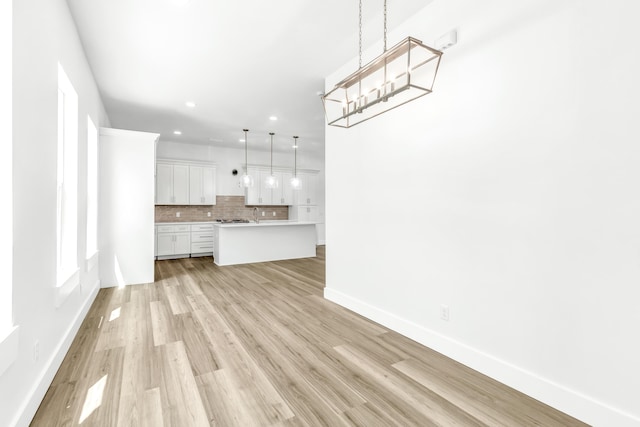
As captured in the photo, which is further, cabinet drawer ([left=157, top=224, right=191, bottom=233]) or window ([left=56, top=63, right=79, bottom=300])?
cabinet drawer ([left=157, top=224, right=191, bottom=233])

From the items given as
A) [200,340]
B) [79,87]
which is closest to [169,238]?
[79,87]

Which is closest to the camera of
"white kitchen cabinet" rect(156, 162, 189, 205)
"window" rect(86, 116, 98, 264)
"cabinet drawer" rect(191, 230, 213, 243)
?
"window" rect(86, 116, 98, 264)

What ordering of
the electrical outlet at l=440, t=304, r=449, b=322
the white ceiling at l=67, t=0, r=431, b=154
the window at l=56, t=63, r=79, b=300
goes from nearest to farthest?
the electrical outlet at l=440, t=304, r=449, b=322, the white ceiling at l=67, t=0, r=431, b=154, the window at l=56, t=63, r=79, b=300

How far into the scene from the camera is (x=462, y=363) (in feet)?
7.59

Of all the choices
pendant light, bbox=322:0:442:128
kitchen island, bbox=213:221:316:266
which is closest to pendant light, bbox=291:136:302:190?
kitchen island, bbox=213:221:316:266

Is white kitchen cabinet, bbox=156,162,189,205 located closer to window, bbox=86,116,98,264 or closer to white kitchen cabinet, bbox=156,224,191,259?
white kitchen cabinet, bbox=156,224,191,259

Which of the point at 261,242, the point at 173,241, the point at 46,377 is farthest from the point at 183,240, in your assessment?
the point at 46,377

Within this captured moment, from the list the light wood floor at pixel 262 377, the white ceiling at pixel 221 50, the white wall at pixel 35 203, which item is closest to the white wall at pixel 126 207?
the white ceiling at pixel 221 50

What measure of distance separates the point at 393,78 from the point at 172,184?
700 centimetres

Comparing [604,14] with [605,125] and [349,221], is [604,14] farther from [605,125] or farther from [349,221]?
[349,221]

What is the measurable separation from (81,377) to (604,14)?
399 cm

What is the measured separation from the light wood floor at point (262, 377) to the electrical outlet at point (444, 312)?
30cm

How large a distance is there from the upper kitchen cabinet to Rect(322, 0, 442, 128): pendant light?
5.60 metres

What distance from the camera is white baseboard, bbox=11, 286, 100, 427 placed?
62.9 inches
